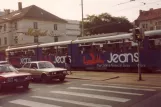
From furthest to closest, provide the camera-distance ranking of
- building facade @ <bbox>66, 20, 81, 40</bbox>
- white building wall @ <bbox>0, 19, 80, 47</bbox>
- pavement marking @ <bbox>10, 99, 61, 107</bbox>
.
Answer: building facade @ <bbox>66, 20, 81, 40</bbox>
white building wall @ <bbox>0, 19, 80, 47</bbox>
pavement marking @ <bbox>10, 99, 61, 107</bbox>

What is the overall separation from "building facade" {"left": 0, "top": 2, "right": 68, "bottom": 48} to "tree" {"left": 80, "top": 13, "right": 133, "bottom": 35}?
23.4 ft

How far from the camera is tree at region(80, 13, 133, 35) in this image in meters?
63.8

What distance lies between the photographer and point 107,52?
912 inches

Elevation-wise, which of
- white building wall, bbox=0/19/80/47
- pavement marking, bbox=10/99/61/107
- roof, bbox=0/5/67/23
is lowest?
pavement marking, bbox=10/99/61/107

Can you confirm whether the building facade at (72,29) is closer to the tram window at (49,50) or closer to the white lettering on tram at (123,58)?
the tram window at (49,50)

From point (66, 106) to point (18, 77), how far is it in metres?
4.98

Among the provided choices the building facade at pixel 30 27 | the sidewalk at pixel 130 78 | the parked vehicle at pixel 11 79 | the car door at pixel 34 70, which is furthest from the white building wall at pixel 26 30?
the parked vehicle at pixel 11 79

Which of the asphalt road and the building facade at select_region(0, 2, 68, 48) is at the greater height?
the building facade at select_region(0, 2, 68, 48)

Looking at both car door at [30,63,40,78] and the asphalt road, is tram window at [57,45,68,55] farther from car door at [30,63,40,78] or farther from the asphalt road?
the asphalt road

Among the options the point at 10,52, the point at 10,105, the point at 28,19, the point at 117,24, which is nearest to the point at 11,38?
the point at 28,19

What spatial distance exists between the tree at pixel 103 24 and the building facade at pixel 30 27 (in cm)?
714

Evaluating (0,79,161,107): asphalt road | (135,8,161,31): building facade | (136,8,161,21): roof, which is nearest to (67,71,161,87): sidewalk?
(0,79,161,107): asphalt road

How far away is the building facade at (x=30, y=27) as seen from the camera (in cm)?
5434

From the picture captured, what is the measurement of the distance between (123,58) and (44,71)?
777 centimetres
